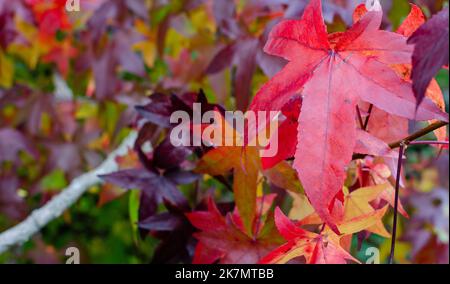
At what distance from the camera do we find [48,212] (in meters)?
0.92

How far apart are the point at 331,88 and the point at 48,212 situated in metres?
0.57

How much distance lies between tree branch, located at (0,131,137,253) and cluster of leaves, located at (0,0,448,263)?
42 millimetres

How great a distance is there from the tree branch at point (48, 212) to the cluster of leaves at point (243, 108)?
0.04 metres

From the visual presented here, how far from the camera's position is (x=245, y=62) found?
936 millimetres

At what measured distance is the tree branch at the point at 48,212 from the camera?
2.74 feet

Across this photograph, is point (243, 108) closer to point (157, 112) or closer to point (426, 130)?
point (157, 112)

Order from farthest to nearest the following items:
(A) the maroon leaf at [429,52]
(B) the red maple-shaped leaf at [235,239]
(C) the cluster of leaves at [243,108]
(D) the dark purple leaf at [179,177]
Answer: (D) the dark purple leaf at [179,177]
(B) the red maple-shaped leaf at [235,239]
(C) the cluster of leaves at [243,108]
(A) the maroon leaf at [429,52]

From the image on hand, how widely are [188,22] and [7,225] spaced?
26.9 inches

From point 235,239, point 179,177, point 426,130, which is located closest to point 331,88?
point 426,130

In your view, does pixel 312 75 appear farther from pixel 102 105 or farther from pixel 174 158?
pixel 102 105

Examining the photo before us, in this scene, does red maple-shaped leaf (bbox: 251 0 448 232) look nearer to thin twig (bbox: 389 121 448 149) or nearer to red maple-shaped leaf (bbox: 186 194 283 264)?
thin twig (bbox: 389 121 448 149)

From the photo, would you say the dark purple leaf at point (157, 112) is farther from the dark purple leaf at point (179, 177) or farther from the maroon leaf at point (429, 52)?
the maroon leaf at point (429, 52)

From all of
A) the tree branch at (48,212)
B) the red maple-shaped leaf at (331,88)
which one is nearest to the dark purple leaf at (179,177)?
the tree branch at (48,212)

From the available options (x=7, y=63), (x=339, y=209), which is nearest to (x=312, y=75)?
(x=339, y=209)
